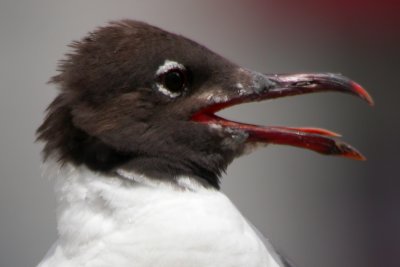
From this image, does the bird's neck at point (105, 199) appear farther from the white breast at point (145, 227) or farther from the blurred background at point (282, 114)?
the blurred background at point (282, 114)

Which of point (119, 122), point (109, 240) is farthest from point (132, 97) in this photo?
point (109, 240)

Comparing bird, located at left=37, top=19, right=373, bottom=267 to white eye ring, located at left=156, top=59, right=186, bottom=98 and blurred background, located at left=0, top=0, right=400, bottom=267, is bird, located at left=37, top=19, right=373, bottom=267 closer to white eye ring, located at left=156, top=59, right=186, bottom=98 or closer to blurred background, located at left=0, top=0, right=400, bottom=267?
white eye ring, located at left=156, top=59, right=186, bottom=98

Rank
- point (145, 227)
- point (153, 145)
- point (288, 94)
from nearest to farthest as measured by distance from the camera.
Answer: point (145, 227)
point (153, 145)
point (288, 94)

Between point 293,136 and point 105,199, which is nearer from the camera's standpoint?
point 105,199

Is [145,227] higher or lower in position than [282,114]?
higher

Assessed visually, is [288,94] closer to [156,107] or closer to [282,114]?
[156,107]

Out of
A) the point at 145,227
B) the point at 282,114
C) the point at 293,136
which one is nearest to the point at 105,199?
the point at 145,227

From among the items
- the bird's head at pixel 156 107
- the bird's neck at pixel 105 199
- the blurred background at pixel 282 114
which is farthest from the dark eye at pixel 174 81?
the blurred background at pixel 282 114

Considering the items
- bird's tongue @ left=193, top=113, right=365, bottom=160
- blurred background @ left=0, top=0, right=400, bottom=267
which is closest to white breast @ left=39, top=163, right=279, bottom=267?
bird's tongue @ left=193, top=113, right=365, bottom=160
